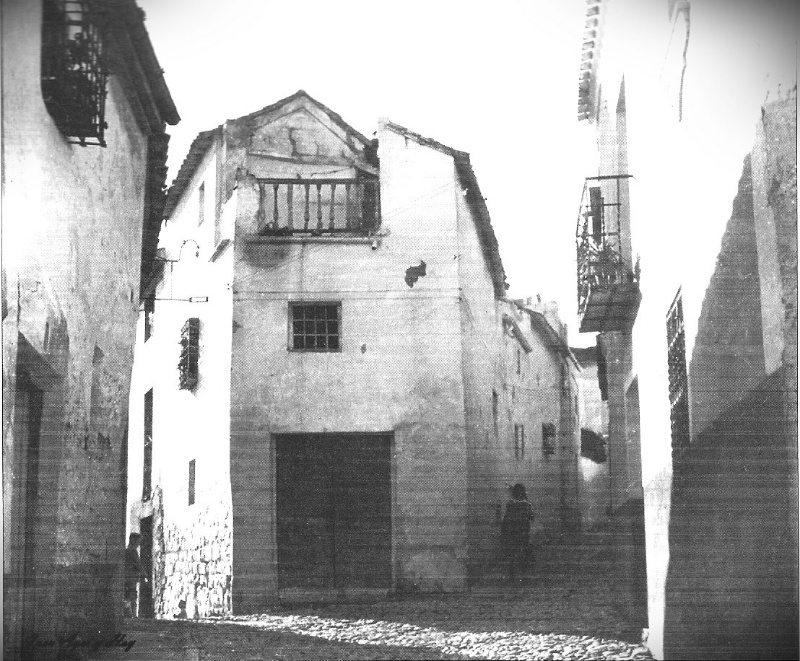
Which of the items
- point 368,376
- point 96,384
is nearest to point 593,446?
point 368,376

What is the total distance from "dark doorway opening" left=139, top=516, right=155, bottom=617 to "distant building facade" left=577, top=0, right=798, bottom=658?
7.53 feet

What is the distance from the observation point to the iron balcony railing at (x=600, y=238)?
6367 mm

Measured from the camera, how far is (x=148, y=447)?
249 inches

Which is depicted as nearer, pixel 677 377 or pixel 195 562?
pixel 677 377

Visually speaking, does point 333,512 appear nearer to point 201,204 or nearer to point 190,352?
point 190,352

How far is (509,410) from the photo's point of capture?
6.13 meters

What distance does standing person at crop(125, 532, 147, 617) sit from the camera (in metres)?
6.09

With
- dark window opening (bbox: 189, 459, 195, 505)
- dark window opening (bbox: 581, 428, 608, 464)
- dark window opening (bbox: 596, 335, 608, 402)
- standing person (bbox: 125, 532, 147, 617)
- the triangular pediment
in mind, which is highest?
the triangular pediment

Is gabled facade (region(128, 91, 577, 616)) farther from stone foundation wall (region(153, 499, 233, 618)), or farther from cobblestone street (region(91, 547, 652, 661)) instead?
cobblestone street (region(91, 547, 652, 661))

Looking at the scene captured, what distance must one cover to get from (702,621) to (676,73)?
2536mm

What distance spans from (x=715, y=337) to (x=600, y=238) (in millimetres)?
1000

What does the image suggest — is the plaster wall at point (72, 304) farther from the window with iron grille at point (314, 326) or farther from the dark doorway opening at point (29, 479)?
the window with iron grille at point (314, 326)

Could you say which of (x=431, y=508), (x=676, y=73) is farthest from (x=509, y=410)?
(x=676, y=73)

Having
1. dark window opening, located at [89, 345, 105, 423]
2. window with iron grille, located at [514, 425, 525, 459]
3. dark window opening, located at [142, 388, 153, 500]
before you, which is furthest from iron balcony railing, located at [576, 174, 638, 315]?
dark window opening, located at [89, 345, 105, 423]
